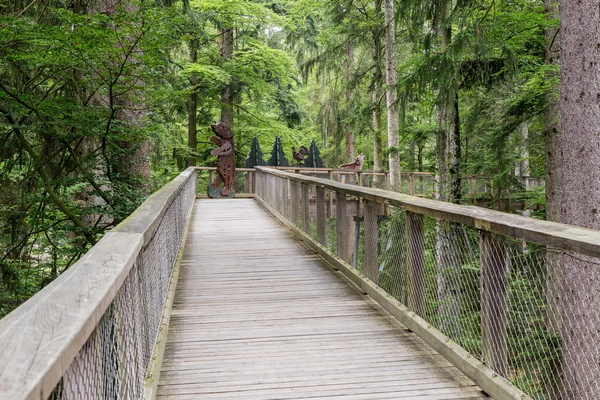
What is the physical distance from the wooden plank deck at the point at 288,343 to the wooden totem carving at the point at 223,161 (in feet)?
37.0

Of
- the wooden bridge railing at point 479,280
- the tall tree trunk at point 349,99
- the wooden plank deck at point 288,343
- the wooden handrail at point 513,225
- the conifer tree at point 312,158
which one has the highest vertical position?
the tall tree trunk at point 349,99

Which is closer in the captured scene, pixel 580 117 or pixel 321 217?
pixel 580 117

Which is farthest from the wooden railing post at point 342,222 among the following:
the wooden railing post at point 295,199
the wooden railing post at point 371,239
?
the wooden railing post at point 295,199

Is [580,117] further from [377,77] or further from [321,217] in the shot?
[377,77]

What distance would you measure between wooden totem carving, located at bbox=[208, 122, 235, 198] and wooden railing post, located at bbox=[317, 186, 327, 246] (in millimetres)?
10553

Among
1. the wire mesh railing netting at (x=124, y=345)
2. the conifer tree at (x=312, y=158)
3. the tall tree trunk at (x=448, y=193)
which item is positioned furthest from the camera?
the conifer tree at (x=312, y=158)

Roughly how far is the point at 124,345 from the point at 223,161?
1651cm

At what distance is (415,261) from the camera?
4801mm

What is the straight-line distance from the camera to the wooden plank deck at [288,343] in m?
3.53

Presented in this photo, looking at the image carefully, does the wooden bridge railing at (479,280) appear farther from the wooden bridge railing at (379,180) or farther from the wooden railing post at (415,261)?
the wooden bridge railing at (379,180)

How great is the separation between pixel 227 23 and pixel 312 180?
47.3ft

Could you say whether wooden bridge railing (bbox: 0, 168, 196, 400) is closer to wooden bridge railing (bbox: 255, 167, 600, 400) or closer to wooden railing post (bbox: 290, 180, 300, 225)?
wooden bridge railing (bbox: 255, 167, 600, 400)

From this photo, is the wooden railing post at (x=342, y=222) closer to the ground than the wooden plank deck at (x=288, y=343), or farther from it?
farther from it

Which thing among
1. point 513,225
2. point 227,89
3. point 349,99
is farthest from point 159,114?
point 349,99
